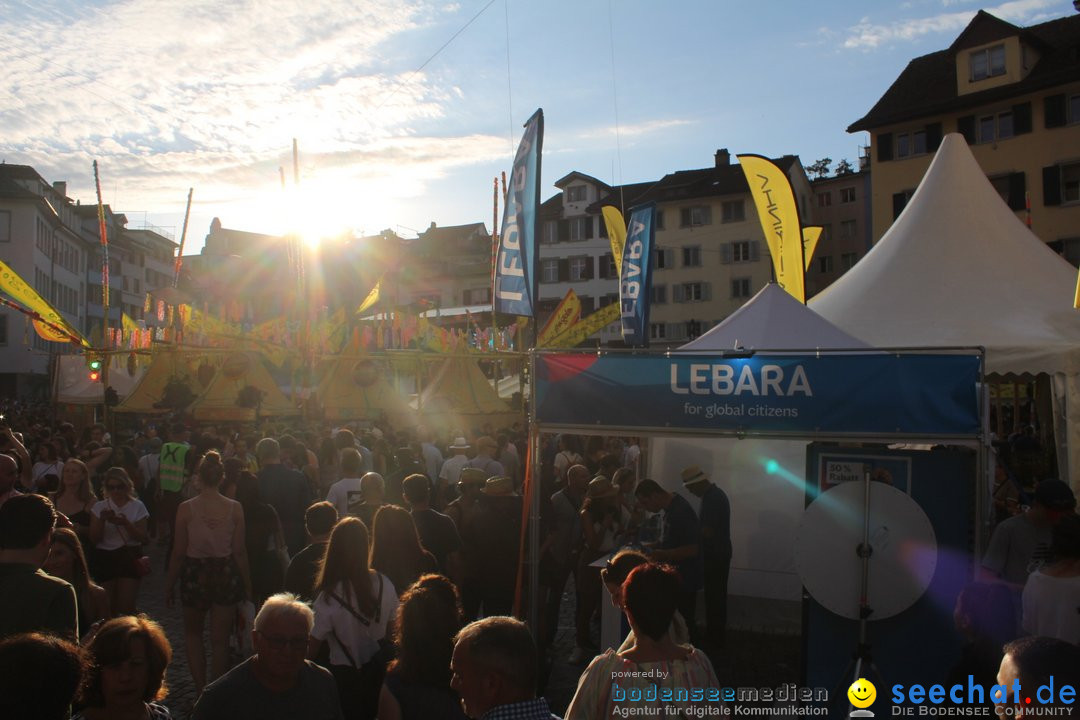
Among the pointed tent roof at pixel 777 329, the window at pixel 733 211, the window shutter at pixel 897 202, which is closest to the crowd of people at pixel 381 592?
the pointed tent roof at pixel 777 329

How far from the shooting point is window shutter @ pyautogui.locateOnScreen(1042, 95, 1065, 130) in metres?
33.2

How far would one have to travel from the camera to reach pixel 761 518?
996cm

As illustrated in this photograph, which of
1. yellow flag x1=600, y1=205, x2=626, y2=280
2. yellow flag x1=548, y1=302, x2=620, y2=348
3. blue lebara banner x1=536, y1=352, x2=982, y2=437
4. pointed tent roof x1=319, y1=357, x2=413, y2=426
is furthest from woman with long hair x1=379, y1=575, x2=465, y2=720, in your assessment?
pointed tent roof x1=319, y1=357, x2=413, y2=426

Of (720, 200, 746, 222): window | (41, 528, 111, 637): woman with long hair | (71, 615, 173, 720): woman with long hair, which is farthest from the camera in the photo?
(720, 200, 746, 222): window

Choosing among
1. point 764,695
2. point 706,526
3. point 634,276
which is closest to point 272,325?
point 634,276

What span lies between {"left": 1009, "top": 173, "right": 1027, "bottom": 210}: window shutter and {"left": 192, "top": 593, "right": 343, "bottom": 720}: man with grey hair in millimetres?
36041

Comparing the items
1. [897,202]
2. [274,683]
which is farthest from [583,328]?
[897,202]

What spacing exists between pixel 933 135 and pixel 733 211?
1601 cm

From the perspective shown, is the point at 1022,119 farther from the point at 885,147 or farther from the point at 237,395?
the point at 237,395

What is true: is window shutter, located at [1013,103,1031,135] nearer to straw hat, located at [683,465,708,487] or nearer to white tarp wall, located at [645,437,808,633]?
white tarp wall, located at [645,437,808,633]

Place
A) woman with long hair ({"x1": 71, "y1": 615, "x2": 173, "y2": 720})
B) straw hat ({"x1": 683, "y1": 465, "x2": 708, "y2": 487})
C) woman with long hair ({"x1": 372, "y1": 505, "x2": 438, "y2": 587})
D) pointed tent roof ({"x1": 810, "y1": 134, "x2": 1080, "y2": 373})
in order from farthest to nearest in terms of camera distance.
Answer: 1. pointed tent roof ({"x1": 810, "y1": 134, "x2": 1080, "y2": 373})
2. straw hat ({"x1": 683, "y1": 465, "x2": 708, "y2": 487})
3. woman with long hair ({"x1": 372, "y1": 505, "x2": 438, "y2": 587})
4. woman with long hair ({"x1": 71, "y1": 615, "x2": 173, "y2": 720})

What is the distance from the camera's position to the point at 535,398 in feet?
23.9

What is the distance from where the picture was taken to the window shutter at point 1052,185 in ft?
109

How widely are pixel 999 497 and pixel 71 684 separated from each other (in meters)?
10.3
